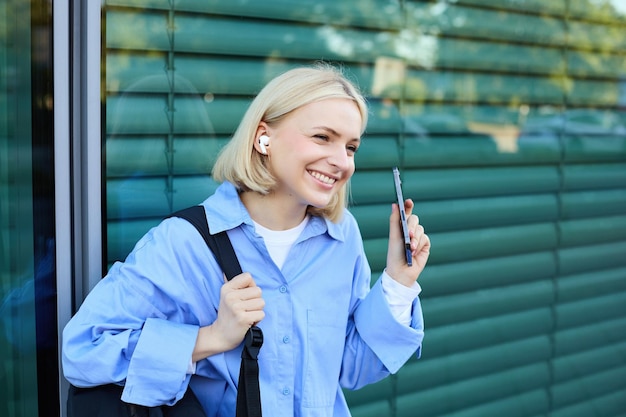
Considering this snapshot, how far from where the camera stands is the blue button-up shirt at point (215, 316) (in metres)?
1.78

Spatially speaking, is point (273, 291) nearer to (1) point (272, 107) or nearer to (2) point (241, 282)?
(2) point (241, 282)

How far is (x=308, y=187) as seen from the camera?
6.44ft

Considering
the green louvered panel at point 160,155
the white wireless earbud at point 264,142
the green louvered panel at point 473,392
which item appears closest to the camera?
the white wireless earbud at point 264,142

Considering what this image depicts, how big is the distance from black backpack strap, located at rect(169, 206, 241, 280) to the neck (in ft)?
0.48

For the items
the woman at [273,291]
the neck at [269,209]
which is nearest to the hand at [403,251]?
the woman at [273,291]

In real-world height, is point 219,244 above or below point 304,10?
below

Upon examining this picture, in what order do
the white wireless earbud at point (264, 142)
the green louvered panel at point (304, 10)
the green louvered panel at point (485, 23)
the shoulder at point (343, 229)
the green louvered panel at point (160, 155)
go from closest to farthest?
the white wireless earbud at point (264, 142), the shoulder at point (343, 229), the green louvered panel at point (160, 155), the green louvered panel at point (304, 10), the green louvered panel at point (485, 23)

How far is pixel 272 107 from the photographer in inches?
78.2

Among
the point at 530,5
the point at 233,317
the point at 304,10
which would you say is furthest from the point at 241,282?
the point at 530,5

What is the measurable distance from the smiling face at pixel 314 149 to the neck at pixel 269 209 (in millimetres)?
73

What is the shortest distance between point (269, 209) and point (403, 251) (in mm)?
398

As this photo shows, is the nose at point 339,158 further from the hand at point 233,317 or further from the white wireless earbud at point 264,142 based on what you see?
the hand at point 233,317

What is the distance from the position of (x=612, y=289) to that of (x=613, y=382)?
0.58 meters

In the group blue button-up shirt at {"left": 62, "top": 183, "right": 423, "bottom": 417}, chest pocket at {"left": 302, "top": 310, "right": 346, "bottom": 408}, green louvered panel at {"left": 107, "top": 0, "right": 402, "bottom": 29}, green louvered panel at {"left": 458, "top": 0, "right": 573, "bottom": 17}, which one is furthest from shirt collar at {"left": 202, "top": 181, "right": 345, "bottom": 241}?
green louvered panel at {"left": 458, "top": 0, "right": 573, "bottom": 17}
